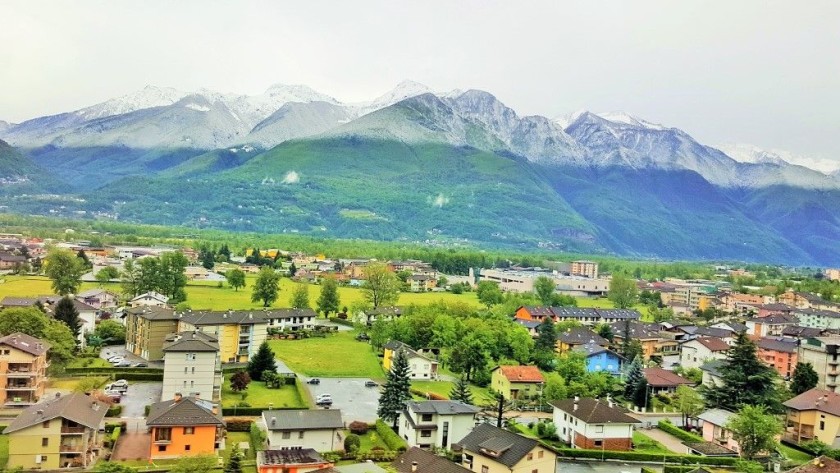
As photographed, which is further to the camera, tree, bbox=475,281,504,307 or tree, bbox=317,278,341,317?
tree, bbox=475,281,504,307

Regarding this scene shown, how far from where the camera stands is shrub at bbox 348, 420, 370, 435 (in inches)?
1223

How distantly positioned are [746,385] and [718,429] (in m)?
5.72

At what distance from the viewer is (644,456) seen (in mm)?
30609

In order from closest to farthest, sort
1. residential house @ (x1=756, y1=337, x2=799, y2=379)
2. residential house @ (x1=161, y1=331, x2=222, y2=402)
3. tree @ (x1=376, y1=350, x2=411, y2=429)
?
tree @ (x1=376, y1=350, x2=411, y2=429) → residential house @ (x1=161, y1=331, x2=222, y2=402) → residential house @ (x1=756, y1=337, x2=799, y2=379)

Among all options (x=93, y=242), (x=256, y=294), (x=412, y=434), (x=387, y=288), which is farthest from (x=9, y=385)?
(x=93, y=242)

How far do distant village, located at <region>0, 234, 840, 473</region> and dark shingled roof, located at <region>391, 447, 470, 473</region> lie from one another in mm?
79

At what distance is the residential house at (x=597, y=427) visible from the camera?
31.7 m

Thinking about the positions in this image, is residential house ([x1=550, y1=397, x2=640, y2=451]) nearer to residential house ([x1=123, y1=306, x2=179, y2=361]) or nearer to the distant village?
the distant village

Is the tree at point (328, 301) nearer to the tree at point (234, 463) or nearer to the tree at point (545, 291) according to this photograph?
the tree at point (545, 291)

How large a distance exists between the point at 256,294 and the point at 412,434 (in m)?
39.9

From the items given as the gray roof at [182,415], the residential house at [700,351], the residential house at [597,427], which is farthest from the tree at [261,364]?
the residential house at [700,351]

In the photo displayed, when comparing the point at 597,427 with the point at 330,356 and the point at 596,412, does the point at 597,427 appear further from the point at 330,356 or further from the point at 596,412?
the point at 330,356

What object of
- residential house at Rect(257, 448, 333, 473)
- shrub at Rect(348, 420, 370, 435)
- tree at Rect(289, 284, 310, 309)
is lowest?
shrub at Rect(348, 420, 370, 435)

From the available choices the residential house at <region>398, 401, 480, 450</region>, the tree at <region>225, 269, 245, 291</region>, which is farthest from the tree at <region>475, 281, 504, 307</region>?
the residential house at <region>398, 401, 480, 450</region>
